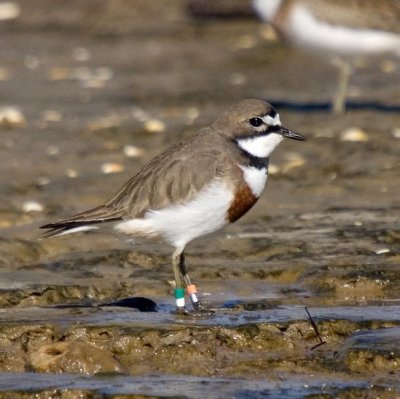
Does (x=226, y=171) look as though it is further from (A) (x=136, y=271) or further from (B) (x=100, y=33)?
(B) (x=100, y=33)

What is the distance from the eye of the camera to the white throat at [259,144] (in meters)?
6.78

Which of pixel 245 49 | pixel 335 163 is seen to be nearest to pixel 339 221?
pixel 335 163

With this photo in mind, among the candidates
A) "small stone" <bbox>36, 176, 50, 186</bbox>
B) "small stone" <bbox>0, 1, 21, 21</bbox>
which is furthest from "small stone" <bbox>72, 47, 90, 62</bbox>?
"small stone" <bbox>36, 176, 50, 186</bbox>

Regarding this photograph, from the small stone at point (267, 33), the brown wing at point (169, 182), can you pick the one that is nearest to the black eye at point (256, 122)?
the brown wing at point (169, 182)

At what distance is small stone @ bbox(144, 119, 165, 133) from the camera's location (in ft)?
38.1

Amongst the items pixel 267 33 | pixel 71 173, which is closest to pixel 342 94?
pixel 71 173

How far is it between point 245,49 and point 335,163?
6145 mm

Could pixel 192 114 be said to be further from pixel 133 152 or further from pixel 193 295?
pixel 193 295

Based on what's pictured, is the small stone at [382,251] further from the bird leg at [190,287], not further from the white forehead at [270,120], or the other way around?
the bird leg at [190,287]

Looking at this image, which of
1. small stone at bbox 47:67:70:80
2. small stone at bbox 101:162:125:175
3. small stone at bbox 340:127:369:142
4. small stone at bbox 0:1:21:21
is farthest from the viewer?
small stone at bbox 0:1:21:21

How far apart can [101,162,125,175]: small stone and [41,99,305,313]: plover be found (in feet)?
10.1

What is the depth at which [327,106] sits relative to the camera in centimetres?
1280

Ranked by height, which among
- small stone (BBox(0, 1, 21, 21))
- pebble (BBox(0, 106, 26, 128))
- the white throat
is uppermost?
the white throat

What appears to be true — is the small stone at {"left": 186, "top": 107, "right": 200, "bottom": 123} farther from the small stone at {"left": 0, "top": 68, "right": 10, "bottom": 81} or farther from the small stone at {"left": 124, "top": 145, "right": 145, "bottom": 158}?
the small stone at {"left": 0, "top": 68, "right": 10, "bottom": 81}
